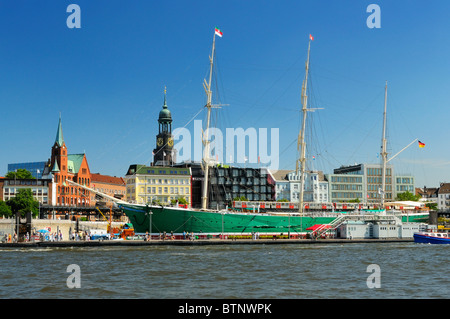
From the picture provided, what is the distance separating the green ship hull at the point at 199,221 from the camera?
253ft

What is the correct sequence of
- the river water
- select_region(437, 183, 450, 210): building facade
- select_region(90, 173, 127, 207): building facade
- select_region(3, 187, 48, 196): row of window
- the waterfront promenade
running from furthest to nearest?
select_region(437, 183, 450, 210): building facade, select_region(90, 173, 127, 207): building facade, select_region(3, 187, 48, 196): row of window, the waterfront promenade, the river water

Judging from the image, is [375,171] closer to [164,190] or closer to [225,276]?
[164,190]

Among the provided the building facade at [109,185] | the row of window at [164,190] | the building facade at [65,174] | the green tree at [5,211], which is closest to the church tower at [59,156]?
the building facade at [65,174]

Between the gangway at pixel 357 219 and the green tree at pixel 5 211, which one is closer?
the gangway at pixel 357 219

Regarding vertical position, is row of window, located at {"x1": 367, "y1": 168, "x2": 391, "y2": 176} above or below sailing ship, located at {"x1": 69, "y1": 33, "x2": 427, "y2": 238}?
above

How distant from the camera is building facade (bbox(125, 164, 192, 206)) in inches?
5994

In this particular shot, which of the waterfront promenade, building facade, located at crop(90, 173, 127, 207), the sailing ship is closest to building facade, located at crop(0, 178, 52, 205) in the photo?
building facade, located at crop(90, 173, 127, 207)

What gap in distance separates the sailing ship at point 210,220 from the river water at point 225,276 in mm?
25464

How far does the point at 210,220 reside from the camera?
78688 mm

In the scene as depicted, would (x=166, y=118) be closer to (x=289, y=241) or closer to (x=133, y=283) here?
(x=289, y=241)

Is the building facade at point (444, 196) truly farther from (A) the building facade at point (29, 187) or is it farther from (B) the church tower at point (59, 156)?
(A) the building facade at point (29, 187)

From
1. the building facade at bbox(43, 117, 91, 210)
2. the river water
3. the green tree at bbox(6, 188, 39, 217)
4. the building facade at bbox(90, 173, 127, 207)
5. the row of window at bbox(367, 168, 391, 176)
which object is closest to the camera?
the river water

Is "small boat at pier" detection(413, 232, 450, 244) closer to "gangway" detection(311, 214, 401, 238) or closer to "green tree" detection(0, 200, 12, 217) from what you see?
"gangway" detection(311, 214, 401, 238)
